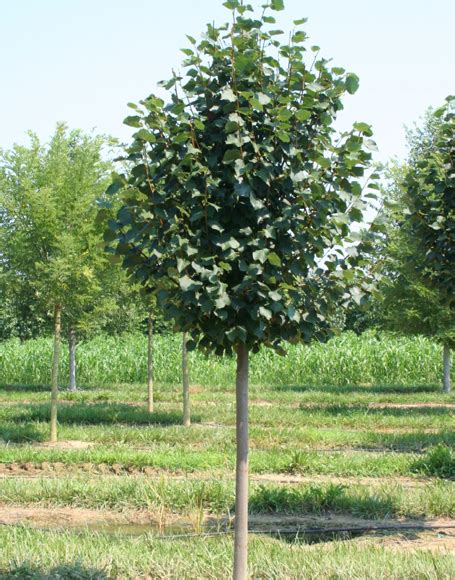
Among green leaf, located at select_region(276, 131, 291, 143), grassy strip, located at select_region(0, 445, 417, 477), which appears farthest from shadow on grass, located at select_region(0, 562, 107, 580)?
grassy strip, located at select_region(0, 445, 417, 477)

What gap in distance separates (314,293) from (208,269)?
2.62 feet

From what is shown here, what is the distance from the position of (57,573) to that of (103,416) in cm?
1163

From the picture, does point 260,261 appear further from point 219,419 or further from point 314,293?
point 219,419

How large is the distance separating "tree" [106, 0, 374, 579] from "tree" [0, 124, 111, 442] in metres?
9.81

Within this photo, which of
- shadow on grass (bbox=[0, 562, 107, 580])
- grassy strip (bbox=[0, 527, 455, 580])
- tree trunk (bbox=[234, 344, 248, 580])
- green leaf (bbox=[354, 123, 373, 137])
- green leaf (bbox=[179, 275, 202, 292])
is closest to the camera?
green leaf (bbox=[179, 275, 202, 292])

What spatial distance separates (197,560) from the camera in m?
6.27

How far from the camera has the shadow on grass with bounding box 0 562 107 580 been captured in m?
5.83

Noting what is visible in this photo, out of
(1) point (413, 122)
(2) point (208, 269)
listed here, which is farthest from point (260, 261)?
(1) point (413, 122)

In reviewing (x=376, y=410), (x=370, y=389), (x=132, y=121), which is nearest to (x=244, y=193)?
(x=132, y=121)

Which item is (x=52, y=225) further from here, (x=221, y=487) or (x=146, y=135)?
(x=146, y=135)

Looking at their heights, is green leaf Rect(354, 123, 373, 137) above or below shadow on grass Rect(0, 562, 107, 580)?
above

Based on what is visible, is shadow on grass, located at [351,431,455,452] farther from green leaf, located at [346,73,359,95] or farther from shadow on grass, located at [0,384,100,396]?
shadow on grass, located at [0,384,100,396]

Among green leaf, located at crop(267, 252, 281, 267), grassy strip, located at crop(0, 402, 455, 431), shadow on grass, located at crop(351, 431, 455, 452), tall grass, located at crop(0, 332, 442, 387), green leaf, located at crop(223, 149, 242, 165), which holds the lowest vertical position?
shadow on grass, located at crop(351, 431, 455, 452)

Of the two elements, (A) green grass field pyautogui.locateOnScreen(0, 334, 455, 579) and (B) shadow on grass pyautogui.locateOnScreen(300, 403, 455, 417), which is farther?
(B) shadow on grass pyautogui.locateOnScreen(300, 403, 455, 417)
